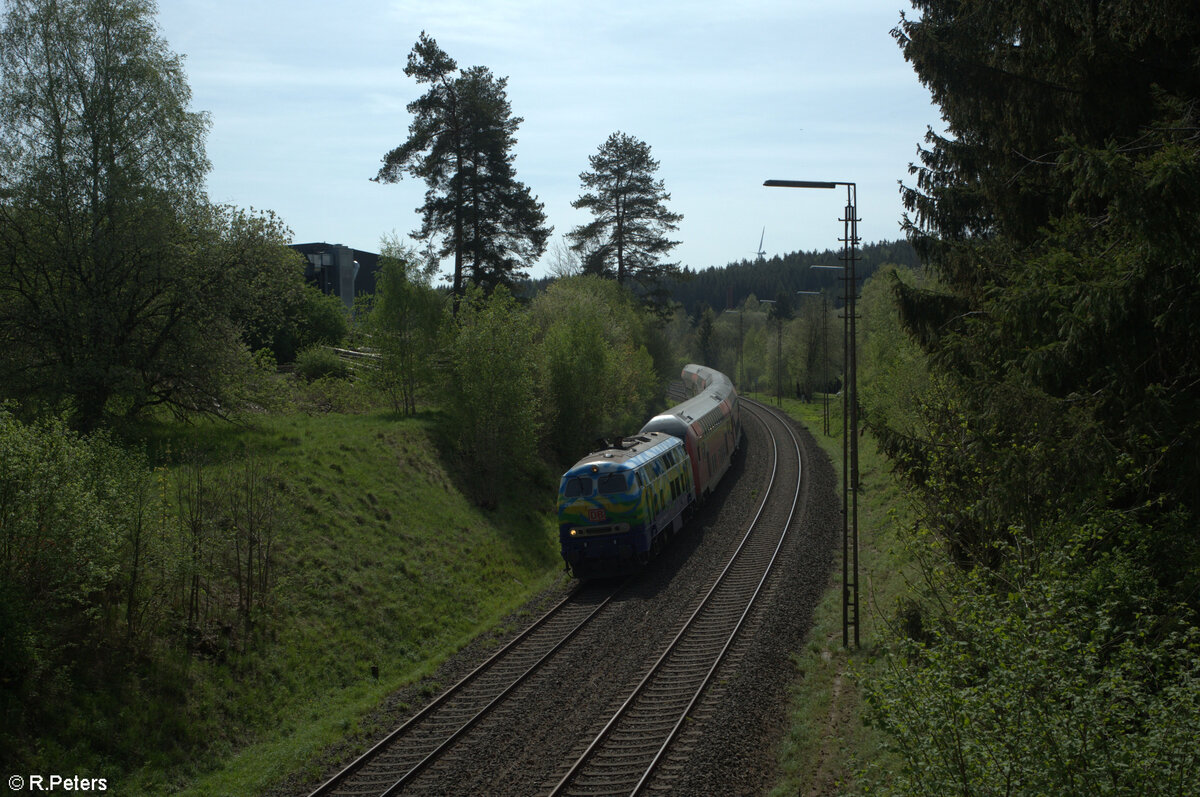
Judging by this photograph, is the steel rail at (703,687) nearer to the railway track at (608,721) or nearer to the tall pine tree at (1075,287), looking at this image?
the railway track at (608,721)

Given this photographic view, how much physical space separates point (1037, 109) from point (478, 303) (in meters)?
23.6

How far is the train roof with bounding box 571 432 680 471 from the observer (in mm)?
21422

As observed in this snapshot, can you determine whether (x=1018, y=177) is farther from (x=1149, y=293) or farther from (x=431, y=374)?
(x=431, y=374)

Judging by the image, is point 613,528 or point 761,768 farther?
point 613,528

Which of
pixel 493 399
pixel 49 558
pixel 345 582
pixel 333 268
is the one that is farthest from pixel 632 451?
pixel 333 268

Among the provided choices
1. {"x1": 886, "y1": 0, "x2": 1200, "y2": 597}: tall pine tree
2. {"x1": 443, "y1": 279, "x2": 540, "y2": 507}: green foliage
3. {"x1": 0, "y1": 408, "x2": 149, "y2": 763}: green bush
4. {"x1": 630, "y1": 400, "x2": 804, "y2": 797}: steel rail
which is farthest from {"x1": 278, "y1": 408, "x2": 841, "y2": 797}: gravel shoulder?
{"x1": 443, "y1": 279, "x2": 540, "y2": 507}: green foliage

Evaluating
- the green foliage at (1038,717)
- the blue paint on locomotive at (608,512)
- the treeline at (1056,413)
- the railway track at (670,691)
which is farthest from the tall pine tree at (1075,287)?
the blue paint on locomotive at (608,512)

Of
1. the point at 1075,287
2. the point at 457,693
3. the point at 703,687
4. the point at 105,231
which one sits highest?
the point at 105,231

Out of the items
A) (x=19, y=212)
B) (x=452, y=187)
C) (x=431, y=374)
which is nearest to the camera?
(x=19, y=212)

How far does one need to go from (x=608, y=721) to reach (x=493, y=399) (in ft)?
52.9

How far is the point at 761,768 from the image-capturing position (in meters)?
11.5

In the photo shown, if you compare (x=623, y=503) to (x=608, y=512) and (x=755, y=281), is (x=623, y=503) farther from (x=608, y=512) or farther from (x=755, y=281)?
(x=755, y=281)

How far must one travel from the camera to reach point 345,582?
18562mm

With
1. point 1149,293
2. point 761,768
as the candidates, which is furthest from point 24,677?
point 1149,293
